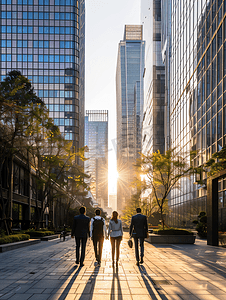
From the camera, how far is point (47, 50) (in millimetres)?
91188

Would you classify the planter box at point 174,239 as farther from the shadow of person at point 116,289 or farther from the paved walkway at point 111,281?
the shadow of person at point 116,289

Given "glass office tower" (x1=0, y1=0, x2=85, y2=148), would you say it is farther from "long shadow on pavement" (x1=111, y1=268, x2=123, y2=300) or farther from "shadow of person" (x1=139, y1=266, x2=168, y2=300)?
"long shadow on pavement" (x1=111, y1=268, x2=123, y2=300)

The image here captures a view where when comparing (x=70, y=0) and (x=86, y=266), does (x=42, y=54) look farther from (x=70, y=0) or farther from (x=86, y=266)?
(x=86, y=266)

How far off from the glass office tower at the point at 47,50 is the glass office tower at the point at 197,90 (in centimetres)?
4273

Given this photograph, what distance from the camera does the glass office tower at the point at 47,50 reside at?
8988 centimetres

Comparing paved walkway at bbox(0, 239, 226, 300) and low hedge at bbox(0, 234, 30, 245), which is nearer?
paved walkway at bbox(0, 239, 226, 300)

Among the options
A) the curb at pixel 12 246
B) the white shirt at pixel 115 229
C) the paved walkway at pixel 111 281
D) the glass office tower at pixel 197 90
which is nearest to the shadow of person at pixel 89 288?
the paved walkway at pixel 111 281

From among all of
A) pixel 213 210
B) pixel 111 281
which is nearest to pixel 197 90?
pixel 213 210

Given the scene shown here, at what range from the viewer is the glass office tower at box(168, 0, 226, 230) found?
91.9 feet

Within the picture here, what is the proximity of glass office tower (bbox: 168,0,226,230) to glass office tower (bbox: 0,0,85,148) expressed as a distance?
42734 mm

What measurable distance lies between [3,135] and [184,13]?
3265 centimetres

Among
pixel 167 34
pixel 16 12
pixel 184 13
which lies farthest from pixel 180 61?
pixel 16 12

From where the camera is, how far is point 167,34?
62531 millimetres

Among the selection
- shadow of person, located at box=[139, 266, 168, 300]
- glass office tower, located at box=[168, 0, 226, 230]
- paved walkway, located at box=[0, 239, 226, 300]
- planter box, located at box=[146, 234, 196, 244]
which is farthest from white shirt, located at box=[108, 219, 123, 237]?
glass office tower, located at box=[168, 0, 226, 230]
